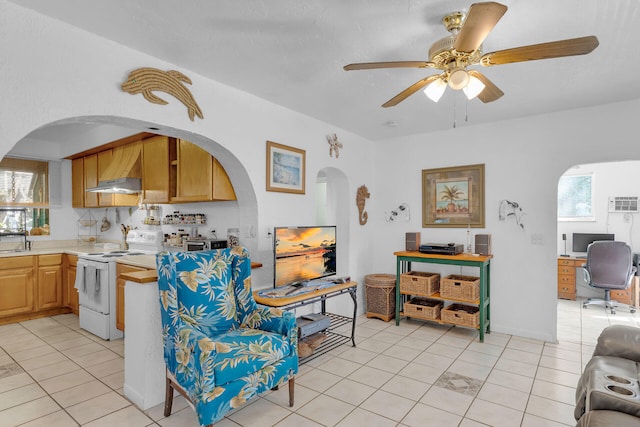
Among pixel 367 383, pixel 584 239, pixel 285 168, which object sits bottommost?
pixel 367 383

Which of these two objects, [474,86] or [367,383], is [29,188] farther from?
[474,86]

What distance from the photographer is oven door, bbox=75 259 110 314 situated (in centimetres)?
357

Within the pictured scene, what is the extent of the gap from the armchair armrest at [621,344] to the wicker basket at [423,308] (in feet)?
6.10

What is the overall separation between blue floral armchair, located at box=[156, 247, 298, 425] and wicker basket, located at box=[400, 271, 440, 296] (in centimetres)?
214

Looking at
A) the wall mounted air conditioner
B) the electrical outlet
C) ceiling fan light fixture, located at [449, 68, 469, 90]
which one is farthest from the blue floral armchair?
the wall mounted air conditioner

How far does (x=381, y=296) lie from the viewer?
14.0ft

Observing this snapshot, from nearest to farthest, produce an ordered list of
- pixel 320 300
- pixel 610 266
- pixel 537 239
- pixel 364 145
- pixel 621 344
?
pixel 621 344 < pixel 320 300 < pixel 537 239 < pixel 610 266 < pixel 364 145

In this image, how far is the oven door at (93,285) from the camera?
3.57 metres

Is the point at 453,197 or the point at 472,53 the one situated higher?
Answer: the point at 472,53

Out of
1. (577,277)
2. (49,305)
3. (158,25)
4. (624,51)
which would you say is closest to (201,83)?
(158,25)

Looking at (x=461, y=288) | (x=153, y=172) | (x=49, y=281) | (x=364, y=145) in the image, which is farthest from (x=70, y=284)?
(x=461, y=288)

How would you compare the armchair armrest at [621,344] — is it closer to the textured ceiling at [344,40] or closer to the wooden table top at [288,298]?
the textured ceiling at [344,40]

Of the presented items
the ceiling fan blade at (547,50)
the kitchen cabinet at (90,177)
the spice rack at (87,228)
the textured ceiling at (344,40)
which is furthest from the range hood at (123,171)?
the ceiling fan blade at (547,50)

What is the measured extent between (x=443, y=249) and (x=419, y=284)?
50 centimetres
